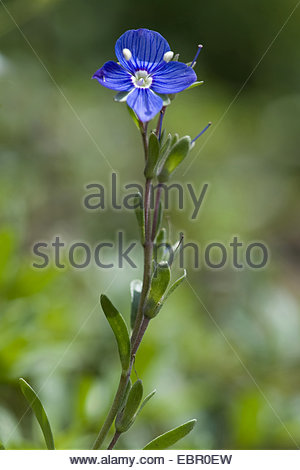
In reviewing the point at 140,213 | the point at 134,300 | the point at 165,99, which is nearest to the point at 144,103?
the point at 165,99

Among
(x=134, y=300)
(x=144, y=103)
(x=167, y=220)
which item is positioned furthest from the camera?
(x=167, y=220)

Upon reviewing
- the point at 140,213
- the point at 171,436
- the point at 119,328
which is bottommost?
the point at 171,436

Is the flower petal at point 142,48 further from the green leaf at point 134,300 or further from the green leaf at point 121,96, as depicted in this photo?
the green leaf at point 134,300

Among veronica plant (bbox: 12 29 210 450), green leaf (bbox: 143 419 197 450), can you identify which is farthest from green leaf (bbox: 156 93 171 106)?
green leaf (bbox: 143 419 197 450)

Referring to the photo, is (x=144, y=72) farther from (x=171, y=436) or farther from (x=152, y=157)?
(x=171, y=436)

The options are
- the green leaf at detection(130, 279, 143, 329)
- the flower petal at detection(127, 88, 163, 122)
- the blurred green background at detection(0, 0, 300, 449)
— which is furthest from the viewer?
the blurred green background at detection(0, 0, 300, 449)

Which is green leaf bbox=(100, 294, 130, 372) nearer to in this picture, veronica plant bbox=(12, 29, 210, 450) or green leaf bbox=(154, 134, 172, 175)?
veronica plant bbox=(12, 29, 210, 450)
